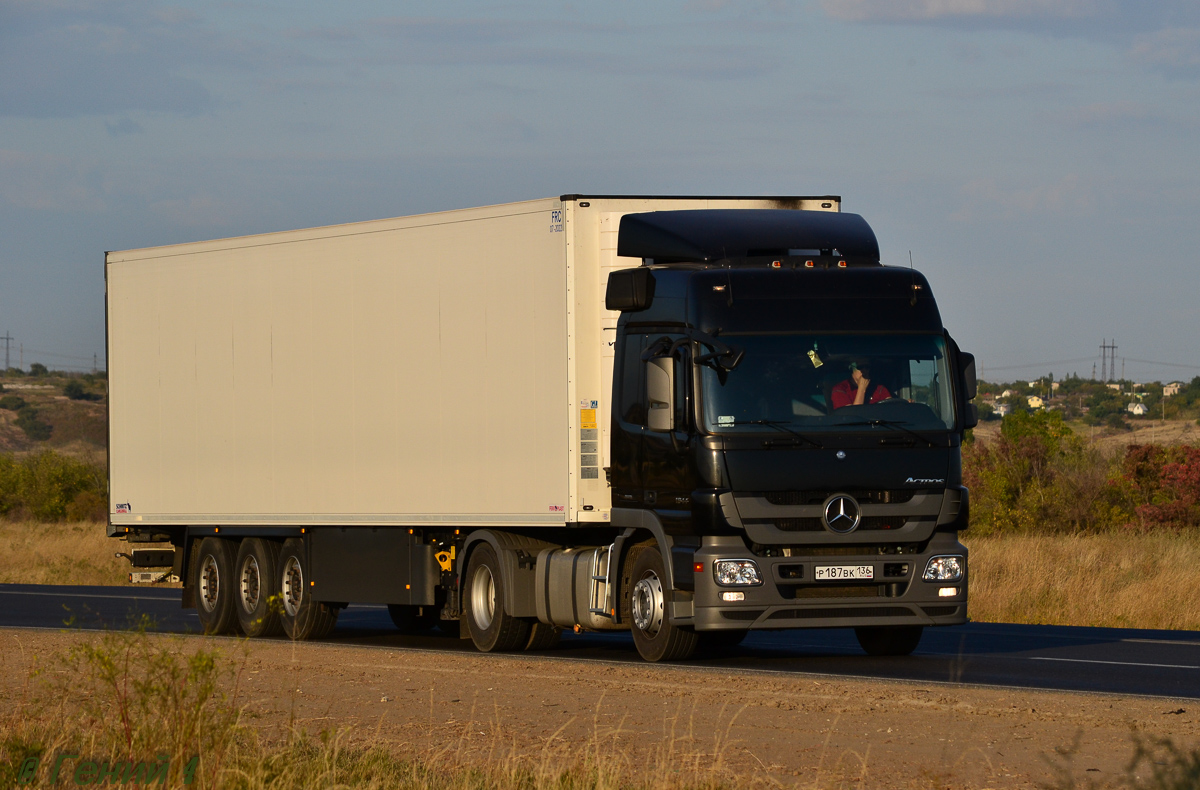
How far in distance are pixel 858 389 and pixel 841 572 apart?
61.5 inches

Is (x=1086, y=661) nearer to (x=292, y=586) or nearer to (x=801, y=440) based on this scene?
(x=801, y=440)

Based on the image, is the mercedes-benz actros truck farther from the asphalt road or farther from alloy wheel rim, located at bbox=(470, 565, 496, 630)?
the asphalt road

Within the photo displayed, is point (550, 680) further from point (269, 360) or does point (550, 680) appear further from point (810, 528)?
point (269, 360)

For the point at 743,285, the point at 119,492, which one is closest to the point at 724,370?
the point at 743,285

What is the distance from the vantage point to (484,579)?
17.3m

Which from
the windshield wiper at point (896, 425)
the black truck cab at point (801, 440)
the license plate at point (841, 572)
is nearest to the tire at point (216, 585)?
the black truck cab at point (801, 440)

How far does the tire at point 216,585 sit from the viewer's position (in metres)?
20.6

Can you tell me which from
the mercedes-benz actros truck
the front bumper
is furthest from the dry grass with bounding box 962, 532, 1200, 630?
the front bumper

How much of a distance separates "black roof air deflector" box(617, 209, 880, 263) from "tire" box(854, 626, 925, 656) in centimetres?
352

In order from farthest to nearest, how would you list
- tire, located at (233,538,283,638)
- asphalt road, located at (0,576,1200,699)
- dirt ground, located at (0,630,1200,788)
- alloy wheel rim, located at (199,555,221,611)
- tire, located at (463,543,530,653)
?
alloy wheel rim, located at (199,555,221,611) → tire, located at (233,538,283,638) → tire, located at (463,543,530,653) → asphalt road, located at (0,576,1200,699) → dirt ground, located at (0,630,1200,788)

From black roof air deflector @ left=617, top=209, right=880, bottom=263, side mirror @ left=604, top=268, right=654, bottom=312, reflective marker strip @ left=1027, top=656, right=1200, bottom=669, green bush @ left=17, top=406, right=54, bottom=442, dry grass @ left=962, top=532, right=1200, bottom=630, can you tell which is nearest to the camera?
side mirror @ left=604, top=268, right=654, bottom=312

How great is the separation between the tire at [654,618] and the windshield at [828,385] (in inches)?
62.4

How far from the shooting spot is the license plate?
14.1 metres

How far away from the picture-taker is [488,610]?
17172mm
